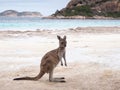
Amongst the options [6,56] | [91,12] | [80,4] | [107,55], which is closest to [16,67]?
[6,56]

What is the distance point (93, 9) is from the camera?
341 feet

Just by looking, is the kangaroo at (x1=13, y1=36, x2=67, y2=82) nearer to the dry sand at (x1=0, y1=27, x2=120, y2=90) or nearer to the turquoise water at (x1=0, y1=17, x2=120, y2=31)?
the dry sand at (x1=0, y1=27, x2=120, y2=90)

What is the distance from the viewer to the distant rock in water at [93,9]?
324 ft

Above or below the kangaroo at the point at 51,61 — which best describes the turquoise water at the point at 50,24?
below

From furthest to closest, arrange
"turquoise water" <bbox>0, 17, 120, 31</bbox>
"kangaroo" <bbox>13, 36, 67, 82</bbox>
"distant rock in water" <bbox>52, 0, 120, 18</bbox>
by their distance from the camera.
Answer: "distant rock in water" <bbox>52, 0, 120, 18</bbox> < "turquoise water" <bbox>0, 17, 120, 31</bbox> < "kangaroo" <bbox>13, 36, 67, 82</bbox>

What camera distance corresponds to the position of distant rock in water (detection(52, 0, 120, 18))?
98856 millimetres

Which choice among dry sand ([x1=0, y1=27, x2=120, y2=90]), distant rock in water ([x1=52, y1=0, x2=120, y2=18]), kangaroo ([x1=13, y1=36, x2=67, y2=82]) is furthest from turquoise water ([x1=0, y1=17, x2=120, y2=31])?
distant rock in water ([x1=52, y1=0, x2=120, y2=18])

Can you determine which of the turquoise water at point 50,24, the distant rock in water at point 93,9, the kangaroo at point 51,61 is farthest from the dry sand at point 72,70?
the distant rock in water at point 93,9

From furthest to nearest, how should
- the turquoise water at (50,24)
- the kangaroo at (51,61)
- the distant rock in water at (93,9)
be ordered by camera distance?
the distant rock in water at (93,9), the turquoise water at (50,24), the kangaroo at (51,61)

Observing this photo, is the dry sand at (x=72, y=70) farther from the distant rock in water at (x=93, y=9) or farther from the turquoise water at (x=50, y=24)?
the distant rock in water at (x=93, y=9)

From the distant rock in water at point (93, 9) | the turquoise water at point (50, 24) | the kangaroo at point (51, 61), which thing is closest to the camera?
the kangaroo at point (51, 61)

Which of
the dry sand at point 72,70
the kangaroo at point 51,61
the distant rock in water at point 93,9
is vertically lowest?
the distant rock in water at point 93,9

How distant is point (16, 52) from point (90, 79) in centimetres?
547

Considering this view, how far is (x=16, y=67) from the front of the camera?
10.1m
